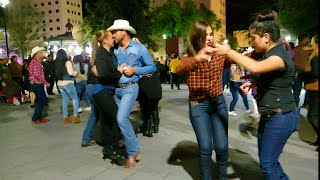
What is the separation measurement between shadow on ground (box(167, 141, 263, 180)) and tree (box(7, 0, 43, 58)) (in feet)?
157

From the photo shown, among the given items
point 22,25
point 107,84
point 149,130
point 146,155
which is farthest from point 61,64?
point 22,25

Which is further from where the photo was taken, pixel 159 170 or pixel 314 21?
pixel 159 170

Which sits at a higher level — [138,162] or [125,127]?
[125,127]

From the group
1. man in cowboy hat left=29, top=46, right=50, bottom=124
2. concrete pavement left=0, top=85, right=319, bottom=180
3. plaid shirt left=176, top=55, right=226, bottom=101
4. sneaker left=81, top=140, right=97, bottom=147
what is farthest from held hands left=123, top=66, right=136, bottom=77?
man in cowboy hat left=29, top=46, right=50, bottom=124

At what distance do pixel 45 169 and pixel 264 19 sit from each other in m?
3.82

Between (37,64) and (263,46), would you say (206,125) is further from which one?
(37,64)

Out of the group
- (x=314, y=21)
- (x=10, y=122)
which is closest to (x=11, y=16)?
(x=10, y=122)

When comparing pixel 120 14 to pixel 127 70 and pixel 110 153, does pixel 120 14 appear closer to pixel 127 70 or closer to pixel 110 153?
pixel 110 153

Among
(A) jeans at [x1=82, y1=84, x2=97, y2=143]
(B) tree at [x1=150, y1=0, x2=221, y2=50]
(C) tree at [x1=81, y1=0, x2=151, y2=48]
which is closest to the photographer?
(A) jeans at [x1=82, y1=84, x2=97, y2=143]

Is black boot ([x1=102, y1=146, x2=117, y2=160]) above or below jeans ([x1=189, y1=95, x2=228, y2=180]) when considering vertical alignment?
below

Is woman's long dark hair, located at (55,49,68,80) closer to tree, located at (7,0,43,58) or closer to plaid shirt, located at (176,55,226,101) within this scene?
plaid shirt, located at (176,55,226,101)

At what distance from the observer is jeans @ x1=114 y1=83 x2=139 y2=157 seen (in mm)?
4887

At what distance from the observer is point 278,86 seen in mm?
3029

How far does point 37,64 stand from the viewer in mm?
8703
